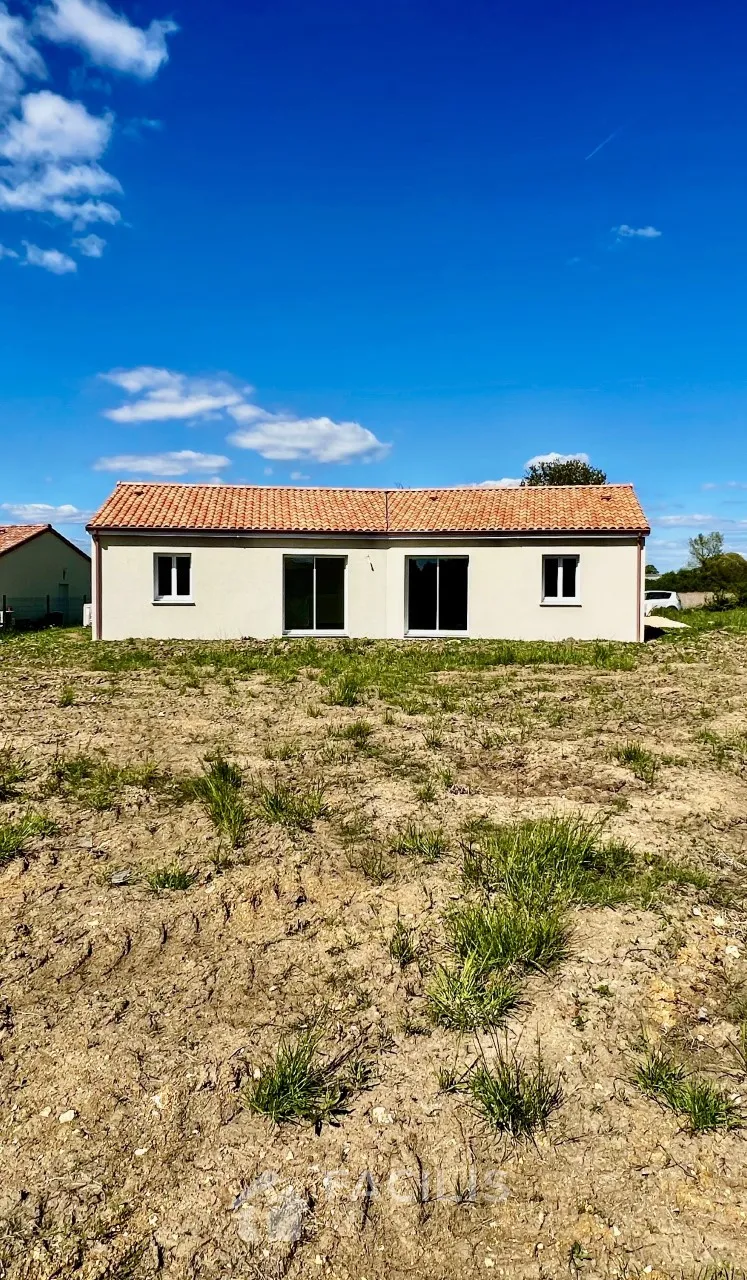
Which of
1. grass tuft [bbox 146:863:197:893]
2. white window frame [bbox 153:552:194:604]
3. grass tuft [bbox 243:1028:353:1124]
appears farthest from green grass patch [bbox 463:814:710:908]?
white window frame [bbox 153:552:194:604]

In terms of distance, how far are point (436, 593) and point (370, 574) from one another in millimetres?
→ 1952

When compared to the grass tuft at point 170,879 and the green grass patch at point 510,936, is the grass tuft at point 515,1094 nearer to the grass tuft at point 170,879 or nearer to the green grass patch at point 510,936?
the green grass patch at point 510,936

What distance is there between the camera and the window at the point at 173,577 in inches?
809

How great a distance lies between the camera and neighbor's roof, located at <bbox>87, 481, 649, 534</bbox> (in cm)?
2022

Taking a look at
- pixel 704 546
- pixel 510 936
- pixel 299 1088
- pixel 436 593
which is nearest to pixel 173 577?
pixel 436 593

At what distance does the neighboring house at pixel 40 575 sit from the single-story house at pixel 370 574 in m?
14.2

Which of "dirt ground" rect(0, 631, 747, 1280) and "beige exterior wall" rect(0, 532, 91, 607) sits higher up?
"beige exterior wall" rect(0, 532, 91, 607)

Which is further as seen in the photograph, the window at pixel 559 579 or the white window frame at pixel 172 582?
the white window frame at pixel 172 582

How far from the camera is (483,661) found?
14.9 meters

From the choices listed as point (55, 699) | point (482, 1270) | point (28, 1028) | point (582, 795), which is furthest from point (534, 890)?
point (55, 699)

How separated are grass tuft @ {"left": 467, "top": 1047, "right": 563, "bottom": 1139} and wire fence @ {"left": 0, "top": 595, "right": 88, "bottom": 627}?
105ft

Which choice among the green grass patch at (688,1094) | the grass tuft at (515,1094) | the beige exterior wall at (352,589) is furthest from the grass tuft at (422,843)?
the beige exterior wall at (352,589)

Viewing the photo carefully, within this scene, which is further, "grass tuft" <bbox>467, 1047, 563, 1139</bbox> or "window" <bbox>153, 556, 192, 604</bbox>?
"window" <bbox>153, 556, 192, 604</bbox>

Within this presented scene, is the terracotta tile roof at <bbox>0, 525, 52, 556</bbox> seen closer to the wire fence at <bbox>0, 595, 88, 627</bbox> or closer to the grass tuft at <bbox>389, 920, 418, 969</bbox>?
the wire fence at <bbox>0, 595, 88, 627</bbox>
